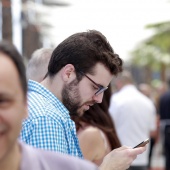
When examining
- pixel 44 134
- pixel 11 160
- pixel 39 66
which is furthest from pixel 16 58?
pixel 39 66

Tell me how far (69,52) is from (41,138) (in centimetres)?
71

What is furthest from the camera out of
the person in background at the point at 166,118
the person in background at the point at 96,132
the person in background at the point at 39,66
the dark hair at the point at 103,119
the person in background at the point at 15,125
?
the person in background at the point at 166,118

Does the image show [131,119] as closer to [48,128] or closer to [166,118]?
[166,118]

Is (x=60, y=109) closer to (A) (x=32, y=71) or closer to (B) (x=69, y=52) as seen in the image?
(B) (x=69, y=52)

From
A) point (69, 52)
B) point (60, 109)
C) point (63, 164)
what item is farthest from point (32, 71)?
point (63, 164)

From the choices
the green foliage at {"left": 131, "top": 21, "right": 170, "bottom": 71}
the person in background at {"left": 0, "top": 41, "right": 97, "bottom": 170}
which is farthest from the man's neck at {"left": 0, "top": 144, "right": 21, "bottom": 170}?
the green foliage at {"left": 131, "top": 21, "right": 170, "bottom": 71}

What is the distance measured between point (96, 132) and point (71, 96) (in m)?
1.55

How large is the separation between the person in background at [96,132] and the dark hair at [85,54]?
2.55 feet

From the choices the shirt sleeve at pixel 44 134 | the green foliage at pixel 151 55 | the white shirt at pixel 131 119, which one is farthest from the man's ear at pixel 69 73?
the green foliage at pixel 151 55

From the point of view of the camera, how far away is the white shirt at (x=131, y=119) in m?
9.13

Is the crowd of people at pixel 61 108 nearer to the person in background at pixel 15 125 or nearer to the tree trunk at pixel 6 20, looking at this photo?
the person in background at pixel 15 125

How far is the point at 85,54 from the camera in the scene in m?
3.61

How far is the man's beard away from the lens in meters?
3.53

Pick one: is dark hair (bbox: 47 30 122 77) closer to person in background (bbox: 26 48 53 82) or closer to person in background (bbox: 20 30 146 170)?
person in background (bbox: 20 30 146 170)
